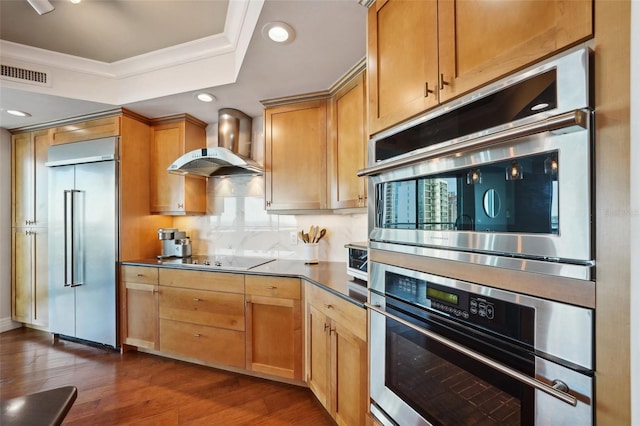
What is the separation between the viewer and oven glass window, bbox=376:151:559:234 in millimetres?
634

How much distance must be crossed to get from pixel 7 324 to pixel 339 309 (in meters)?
4.03

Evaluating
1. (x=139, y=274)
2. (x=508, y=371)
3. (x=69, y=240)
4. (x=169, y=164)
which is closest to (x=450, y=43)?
(x=508, y=371)

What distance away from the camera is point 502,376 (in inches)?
28.3

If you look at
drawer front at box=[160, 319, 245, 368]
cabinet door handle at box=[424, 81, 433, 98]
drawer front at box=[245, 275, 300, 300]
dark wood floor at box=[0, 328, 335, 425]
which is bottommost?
dark wood floor at box=[0, 328, 335, 425]

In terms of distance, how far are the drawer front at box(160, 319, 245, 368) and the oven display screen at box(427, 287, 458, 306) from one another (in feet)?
5.54

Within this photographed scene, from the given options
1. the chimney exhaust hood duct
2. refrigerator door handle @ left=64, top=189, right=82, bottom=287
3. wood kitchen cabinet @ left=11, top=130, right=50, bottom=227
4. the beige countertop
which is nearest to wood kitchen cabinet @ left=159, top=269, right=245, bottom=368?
the beige countertop

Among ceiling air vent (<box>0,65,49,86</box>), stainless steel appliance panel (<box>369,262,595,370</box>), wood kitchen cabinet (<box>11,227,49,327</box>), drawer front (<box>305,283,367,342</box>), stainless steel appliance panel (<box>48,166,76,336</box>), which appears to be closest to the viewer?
stainless steel appliance panel (<box>369,262,595,370</box>)

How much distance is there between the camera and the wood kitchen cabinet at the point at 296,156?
7.28ft

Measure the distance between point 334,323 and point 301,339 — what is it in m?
0.52

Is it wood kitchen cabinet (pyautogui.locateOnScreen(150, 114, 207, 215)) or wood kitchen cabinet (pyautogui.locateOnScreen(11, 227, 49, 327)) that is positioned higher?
wood kitchen cabinet (pyautogui.locateOnScreen(150, 114, 207, 215))

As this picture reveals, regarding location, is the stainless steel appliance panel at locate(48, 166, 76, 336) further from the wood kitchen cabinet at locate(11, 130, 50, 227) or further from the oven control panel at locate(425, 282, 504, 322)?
the oven control panel at locate(425, 282, 504, 322)

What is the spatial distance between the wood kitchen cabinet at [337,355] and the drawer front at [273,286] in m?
0.12

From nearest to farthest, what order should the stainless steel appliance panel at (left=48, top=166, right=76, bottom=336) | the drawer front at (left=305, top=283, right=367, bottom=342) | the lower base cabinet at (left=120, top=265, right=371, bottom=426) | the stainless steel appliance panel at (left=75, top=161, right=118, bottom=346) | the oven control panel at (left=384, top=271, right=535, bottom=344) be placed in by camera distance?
the oven control panel at (left=384, top=271, right=535, bottom=344) → the drawer front at (left=305, top=283, right=367, bottom=342) → the lower base cabinet at (left=120, top=265, right=371, bottom=426) → the stainless steel appliance panel at (left=75, top=161, right=118, bottom=346) → the stainless steel appliance panel at (left=48, top=166, right=76, bottom=336)

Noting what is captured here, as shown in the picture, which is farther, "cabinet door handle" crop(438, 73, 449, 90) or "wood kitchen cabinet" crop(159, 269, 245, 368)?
"wood kitchen cabinet" crop(159, 269, 245, 368)
